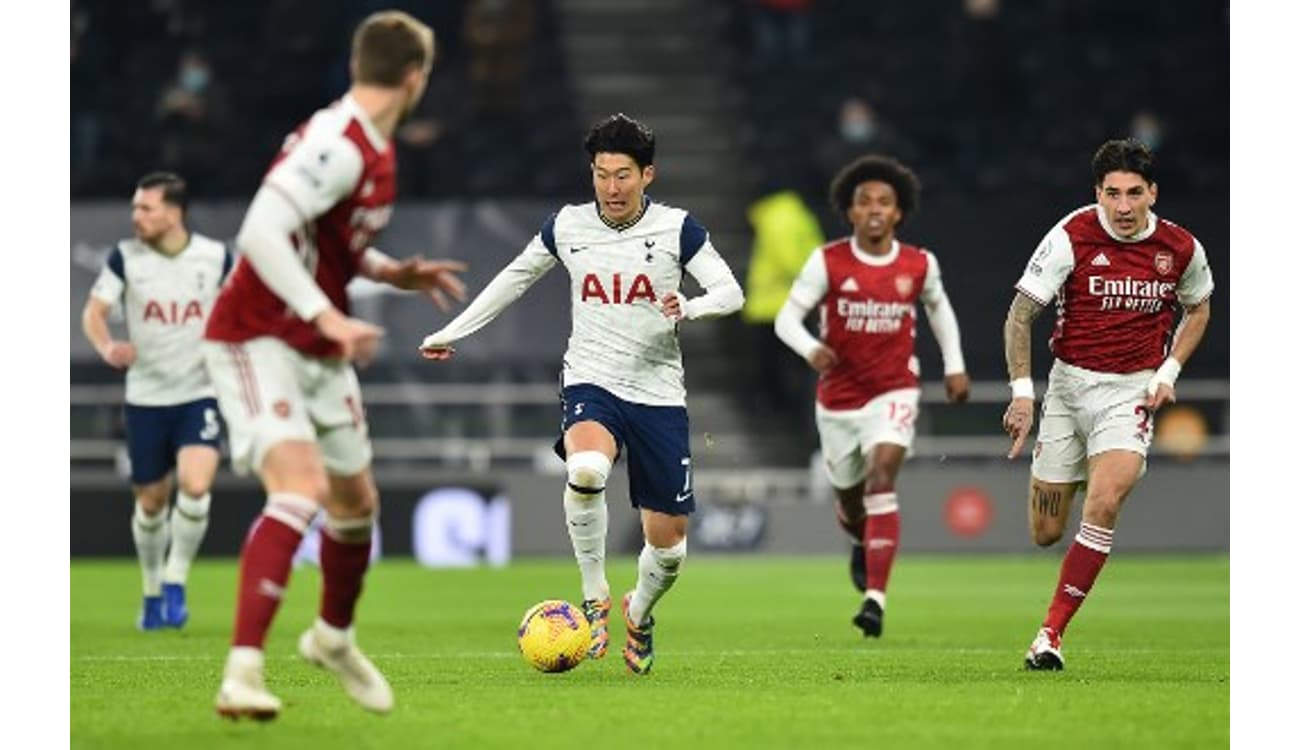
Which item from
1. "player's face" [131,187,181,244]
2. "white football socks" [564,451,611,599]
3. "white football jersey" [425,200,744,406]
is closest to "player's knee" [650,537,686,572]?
"white football socks" [564,451,611,599]

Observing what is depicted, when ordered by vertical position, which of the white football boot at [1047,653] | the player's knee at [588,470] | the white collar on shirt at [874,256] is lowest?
the white football boot at [1047,653]

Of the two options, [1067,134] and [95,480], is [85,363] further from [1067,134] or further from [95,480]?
Answer: [1067,134]

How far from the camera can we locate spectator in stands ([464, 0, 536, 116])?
29.5 metres

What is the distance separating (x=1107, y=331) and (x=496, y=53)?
61.2 ft

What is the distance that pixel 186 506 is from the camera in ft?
50.1

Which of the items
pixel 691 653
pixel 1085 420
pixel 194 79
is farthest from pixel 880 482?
pixel 194 79

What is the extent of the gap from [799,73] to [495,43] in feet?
11.2

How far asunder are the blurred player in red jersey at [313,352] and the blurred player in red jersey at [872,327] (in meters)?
6.05

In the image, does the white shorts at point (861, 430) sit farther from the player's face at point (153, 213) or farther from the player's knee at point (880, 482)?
the player's face at point (153, 213)

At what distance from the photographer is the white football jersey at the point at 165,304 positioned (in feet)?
50.4

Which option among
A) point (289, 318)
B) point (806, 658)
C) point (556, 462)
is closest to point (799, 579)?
point (556, 462)

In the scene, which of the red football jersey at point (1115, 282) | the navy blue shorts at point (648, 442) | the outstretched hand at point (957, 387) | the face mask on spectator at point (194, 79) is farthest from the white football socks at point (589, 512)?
the face mask on spectator at point (194, 79)

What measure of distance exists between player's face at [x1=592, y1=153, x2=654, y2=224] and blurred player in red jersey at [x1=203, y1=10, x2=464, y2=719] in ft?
8.31

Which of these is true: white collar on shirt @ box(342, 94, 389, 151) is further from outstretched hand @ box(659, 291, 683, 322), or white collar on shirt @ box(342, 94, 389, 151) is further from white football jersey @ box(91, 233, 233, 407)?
white football jersey @ box(91, 233, 233, 407)
